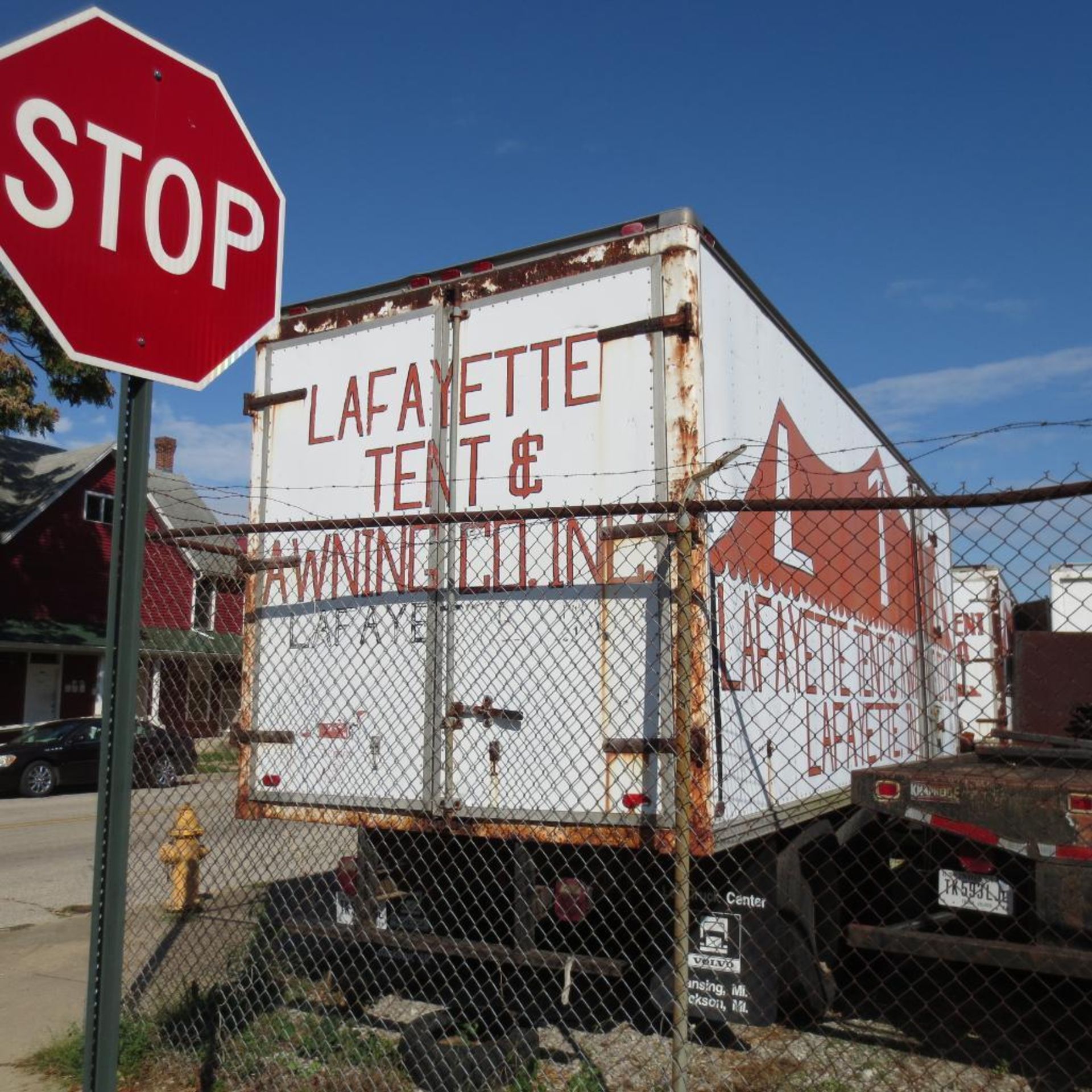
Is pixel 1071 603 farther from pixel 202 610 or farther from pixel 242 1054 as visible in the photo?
pixel 242 1054

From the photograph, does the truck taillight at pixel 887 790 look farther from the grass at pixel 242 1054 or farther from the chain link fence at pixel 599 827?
the grass at pixel 242 1054

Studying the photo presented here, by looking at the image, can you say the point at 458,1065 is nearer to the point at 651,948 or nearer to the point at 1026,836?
the point at 651,948

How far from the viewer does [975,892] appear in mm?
4809

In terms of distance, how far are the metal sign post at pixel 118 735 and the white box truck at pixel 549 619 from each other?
144 cm

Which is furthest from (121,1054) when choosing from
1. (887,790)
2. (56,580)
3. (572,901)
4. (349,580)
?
(56,580)

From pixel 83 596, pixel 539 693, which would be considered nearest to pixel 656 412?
pixel 539 693

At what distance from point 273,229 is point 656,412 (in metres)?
2.00

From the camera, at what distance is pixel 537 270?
17.4 ft

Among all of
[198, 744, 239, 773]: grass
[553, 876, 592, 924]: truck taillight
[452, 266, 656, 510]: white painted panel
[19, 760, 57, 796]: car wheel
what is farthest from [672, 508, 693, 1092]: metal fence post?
[19, 760, 57, 796]: car wheel

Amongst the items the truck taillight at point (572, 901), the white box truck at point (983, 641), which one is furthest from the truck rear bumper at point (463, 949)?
the white box truck at point (983, 641)

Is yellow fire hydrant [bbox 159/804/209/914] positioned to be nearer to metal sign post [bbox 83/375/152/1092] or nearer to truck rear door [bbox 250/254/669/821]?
truck rear door [bbox 250/254/669/821]

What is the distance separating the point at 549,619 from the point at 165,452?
3275 cm

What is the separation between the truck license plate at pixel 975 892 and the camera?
4.72 m

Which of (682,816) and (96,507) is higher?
(96,507)
